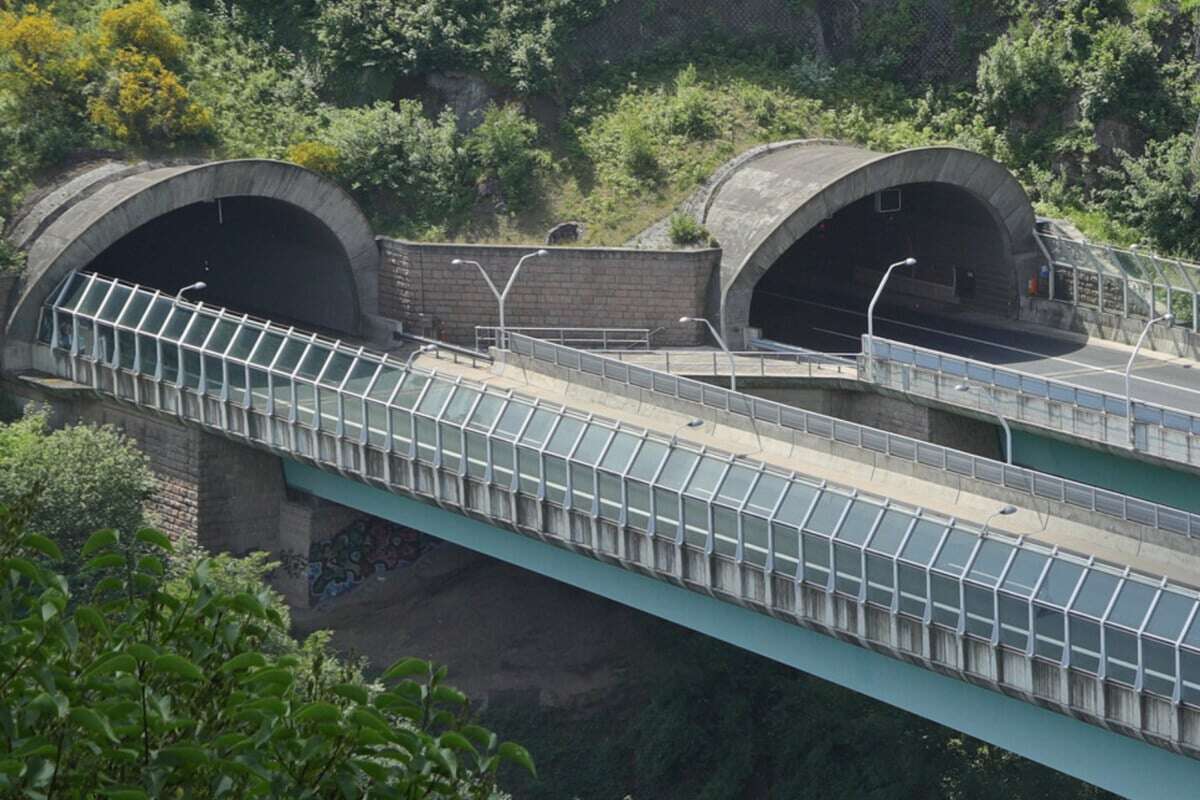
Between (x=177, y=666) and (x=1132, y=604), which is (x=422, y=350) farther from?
(x=177, y=666)

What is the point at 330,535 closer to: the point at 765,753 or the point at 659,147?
the point at 765,753

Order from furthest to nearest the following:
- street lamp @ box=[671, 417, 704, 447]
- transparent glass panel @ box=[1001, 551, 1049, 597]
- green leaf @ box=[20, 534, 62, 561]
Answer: street lamp @ box=[671, 417, 704, 447] → transparent glass panel @ box=[1001, 551, 1049, 597] → green leaf @ box=[20, 534, 62, 561]

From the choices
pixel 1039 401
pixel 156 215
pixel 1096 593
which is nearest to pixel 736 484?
pixel 1096 593

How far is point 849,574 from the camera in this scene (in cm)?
4881

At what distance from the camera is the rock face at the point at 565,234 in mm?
77500

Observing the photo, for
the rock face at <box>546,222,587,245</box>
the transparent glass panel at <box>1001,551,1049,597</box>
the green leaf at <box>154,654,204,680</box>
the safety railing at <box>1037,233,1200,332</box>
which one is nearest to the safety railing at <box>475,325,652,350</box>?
the rock face at <box>546,222,587,245</box>

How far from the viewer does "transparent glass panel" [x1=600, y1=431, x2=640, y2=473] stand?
54.2 meters

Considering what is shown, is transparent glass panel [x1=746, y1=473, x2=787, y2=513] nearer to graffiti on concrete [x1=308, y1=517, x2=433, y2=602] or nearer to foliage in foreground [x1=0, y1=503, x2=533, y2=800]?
graffiti on concrete [x1=308, y1=517, x2=433, y2=602]

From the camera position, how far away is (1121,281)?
2990 inches

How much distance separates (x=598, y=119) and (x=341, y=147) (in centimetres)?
1059

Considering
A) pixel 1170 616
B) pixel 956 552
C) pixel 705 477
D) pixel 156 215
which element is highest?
pixel 156 215

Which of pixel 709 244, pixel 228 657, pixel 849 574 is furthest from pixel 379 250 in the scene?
pixel 228 657

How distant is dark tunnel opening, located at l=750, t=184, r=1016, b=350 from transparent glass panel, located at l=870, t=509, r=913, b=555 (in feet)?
90.0

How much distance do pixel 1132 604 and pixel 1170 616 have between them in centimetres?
96
